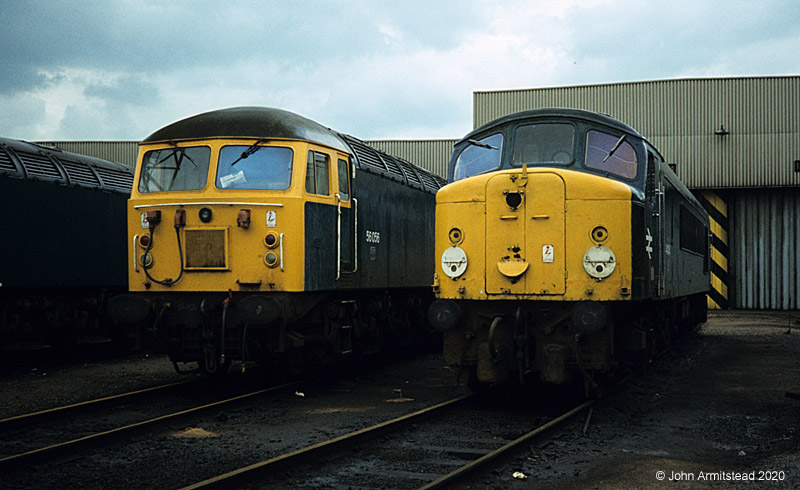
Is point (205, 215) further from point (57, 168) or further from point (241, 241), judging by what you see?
point (57, 168)

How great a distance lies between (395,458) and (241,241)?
3.85 m

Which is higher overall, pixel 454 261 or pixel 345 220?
pixel 345 220

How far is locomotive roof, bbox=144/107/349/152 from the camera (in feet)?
31.3

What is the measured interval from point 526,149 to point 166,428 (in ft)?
16.7

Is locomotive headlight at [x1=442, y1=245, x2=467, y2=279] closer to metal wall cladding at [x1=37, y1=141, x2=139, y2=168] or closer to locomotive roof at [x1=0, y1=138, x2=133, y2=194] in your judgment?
locomotive roof at [x1=0, y1=138, x2=133, y2=194]

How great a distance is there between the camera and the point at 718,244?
92.6 feet

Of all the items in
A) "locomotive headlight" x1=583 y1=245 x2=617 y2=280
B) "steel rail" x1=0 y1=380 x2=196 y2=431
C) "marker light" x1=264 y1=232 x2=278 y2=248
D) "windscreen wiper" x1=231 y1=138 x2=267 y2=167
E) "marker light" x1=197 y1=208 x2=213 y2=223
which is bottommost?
"steel rail" x1=0 y1=380 x2=196 y2=431

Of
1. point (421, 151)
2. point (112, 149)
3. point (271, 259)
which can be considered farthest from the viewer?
point (112, 149)

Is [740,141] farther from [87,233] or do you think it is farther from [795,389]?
[87,233]

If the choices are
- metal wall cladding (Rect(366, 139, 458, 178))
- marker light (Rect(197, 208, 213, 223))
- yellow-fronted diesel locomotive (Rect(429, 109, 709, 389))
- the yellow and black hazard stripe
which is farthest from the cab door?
the yellow and black hazard stripe

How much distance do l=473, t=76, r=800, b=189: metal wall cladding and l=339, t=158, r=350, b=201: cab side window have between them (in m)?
17.9

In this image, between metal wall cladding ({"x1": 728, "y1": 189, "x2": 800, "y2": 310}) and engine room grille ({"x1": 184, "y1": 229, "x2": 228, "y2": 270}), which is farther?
metal wall cladding ({"x1": 728, "y1": 189, "x2": 800, "y2": 310})

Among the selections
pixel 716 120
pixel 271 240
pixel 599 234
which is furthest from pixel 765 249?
Result: pixel 271 240

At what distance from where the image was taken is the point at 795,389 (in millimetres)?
9938
